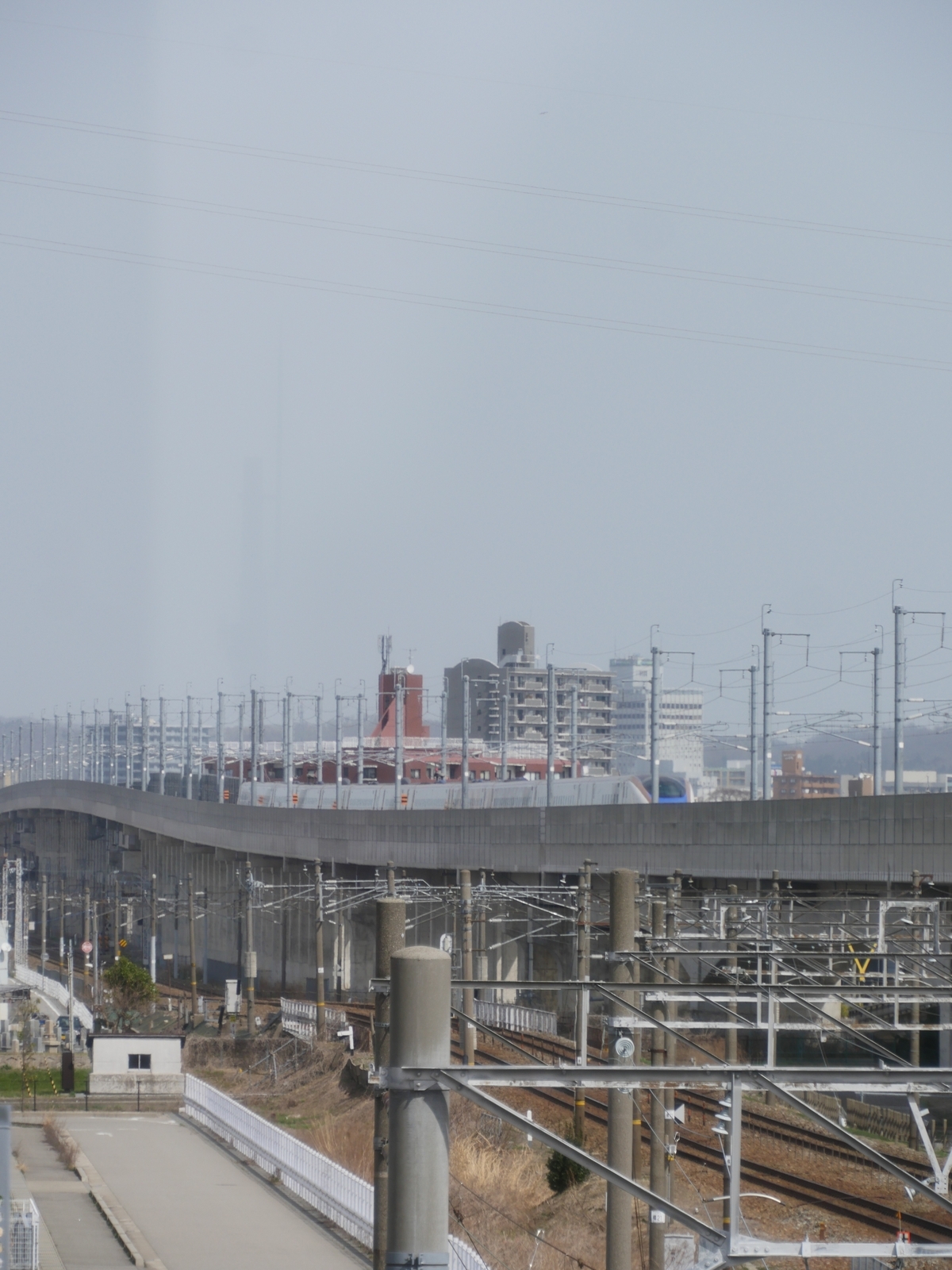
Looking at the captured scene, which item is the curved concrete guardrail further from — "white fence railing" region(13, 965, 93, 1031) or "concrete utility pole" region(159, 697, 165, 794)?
"concrete utility pole" region(159, 697, 165, 794)

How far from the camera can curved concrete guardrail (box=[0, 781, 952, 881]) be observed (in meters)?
25.4

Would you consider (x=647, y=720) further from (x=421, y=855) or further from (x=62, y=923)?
(x=421, y=855)

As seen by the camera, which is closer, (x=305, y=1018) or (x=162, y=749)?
(x=305, y=1018)

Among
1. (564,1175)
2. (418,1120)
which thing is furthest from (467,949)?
(418,1120)

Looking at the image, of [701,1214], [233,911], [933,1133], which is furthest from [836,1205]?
[233,911]

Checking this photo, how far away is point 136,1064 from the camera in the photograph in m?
29.4

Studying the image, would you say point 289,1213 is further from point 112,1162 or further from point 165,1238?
point 112,1162

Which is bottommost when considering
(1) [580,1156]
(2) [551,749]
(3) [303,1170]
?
(3) [303,1170]

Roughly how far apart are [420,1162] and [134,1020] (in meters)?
38.2

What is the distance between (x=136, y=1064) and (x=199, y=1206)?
443 inches

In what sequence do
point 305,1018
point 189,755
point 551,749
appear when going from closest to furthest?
point 305,1018 < point 551,749 < point 189,755

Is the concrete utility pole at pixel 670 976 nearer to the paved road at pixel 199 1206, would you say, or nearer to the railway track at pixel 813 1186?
the railway track at pixel 813 1186

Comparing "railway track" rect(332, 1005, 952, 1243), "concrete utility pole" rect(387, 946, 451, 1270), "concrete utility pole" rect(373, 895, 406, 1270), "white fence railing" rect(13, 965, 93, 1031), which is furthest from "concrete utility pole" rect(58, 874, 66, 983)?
"concrete utility pole" rect(387, 946, 451, 1270)

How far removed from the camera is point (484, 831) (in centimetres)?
3728
